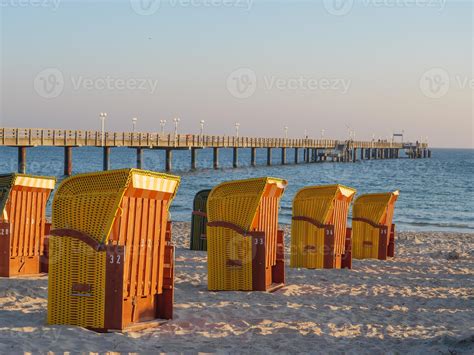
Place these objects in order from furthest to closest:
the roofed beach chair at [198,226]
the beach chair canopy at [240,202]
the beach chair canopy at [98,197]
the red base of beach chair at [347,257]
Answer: the roofed beach chair at [198,226], the red base of beach chair at [347,257], the beach chair canopy at [240,202], the beach chair canopy at [98,197]

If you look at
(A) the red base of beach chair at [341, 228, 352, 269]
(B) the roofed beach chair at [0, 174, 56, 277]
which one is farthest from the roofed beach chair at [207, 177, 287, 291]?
(A) the red base of beach chair at [341, 228, 352, 269]

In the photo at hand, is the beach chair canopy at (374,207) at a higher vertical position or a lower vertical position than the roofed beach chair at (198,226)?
higher

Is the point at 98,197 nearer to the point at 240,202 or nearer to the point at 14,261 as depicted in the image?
the point at 240,202

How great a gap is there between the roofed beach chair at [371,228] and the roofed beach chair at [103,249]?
8398mm

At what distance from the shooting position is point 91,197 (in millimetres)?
7102

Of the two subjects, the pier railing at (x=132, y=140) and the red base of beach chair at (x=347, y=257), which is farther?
the pier railing at (x=132, y=140)

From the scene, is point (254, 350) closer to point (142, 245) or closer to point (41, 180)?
point (142, 245)

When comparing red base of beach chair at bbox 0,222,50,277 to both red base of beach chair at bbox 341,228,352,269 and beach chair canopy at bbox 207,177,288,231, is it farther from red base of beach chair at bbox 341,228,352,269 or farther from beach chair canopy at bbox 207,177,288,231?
red base of beach chair at bbox 341,228,352,269

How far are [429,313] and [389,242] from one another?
7180 mm

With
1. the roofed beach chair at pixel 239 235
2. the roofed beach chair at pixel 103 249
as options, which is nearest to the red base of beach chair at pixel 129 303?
the roofed beach chair at pixel 103 249

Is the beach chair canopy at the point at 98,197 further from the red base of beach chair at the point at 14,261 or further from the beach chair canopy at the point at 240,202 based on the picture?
the red base of beach chair at the point at 14,261

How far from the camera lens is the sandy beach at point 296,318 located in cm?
680

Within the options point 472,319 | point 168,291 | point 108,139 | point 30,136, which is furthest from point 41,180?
point 108,139

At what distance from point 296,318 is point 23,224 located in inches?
179
